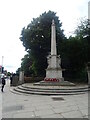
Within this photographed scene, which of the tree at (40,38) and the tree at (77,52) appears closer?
the tree at (77,52)

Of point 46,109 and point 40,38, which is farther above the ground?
point 40,38

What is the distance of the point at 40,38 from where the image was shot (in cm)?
3172

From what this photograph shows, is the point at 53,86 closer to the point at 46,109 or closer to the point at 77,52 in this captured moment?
the point at 46,109

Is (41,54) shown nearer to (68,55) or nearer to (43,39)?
(43,39)

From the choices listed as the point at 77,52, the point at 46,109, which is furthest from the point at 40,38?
the point at 46,109

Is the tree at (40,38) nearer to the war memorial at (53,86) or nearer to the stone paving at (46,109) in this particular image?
the war memorial at (53,86)

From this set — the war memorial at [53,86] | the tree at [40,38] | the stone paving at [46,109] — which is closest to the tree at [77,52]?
the tree at [40,38]

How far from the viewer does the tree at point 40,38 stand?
1249 inches

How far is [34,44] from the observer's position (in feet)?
103

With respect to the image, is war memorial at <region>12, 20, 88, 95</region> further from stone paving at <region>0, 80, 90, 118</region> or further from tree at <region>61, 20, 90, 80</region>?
tree at <region>61, 20, 90, 80</region>

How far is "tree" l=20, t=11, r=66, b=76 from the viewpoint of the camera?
104 ft

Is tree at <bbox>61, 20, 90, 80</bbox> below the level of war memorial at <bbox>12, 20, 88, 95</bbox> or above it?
above

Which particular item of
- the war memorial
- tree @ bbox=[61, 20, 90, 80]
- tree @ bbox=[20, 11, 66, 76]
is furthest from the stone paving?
tree @ bbox=[20, 11, 66, 76]

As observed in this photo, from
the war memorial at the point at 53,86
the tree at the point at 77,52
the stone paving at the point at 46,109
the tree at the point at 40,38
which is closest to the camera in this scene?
the stone paving at the point at 46,109
